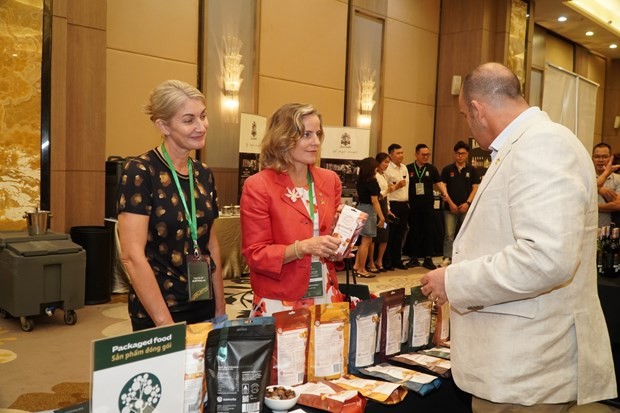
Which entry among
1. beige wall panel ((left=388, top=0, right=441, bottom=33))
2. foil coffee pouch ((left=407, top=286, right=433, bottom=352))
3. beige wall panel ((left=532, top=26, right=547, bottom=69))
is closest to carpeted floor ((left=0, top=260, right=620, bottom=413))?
foil coffee pouch ((left=407, top=286, right=433, bottom=352))

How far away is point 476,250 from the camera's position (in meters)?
1.46

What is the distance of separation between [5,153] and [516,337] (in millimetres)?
4521

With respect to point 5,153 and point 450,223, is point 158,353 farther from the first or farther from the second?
point 450,223

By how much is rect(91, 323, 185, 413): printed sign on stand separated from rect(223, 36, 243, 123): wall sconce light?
5.89 meters

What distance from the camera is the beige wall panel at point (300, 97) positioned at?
742cm

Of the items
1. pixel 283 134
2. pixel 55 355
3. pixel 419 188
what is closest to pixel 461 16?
pixel 419 188

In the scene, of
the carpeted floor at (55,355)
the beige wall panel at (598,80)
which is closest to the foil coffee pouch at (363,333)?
the carpeted floor at (55,355)

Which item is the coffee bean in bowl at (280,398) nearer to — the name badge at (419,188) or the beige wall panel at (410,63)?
the name badge at (419,188)

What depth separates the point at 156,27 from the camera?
6.23 meters

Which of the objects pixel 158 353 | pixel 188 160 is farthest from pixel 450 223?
pixel 158 353

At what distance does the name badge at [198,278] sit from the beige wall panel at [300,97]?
5.58 m

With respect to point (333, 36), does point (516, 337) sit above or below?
below

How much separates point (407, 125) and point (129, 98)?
16.8ft

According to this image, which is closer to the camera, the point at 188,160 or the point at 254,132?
the point at 188,160
